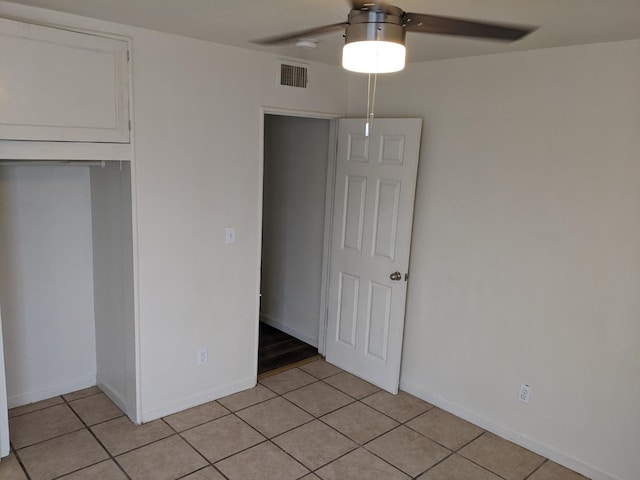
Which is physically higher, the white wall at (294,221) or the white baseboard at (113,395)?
the white wall at (294,221)

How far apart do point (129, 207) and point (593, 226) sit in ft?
8.57

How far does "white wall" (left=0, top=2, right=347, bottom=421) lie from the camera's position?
2.89m

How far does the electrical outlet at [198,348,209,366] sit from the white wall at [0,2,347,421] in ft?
0.11

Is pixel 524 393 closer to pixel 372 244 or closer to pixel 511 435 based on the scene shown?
pixel 511 435

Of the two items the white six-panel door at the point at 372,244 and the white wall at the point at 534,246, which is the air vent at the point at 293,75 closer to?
the white six-panel door at the point at 372,244

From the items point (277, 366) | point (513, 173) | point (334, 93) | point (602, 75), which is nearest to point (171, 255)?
point (277, 366)

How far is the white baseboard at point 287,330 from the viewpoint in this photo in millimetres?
4488

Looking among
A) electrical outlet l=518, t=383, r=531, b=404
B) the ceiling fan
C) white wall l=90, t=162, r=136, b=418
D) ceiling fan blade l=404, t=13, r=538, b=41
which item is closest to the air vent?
white wall l=90, t=162, r=136, b=418

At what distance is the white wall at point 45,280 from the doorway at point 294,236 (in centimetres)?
142

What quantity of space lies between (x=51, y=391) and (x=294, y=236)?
89.0 inches

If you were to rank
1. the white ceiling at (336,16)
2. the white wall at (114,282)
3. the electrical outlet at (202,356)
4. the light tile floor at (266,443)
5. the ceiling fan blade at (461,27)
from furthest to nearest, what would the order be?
1. the electrical outlet at (202,356)
2. the white wall at (114,282)
3. the light tile floor at (266,443)
4. the white ceiling at (336,16)
5. the ceiling fan blade at (461,27)

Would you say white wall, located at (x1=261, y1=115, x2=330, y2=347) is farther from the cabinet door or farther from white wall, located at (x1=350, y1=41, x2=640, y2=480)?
the cabinet door

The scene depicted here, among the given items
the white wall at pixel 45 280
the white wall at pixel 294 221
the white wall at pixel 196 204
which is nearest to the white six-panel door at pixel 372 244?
the white wall at pixel 294 221

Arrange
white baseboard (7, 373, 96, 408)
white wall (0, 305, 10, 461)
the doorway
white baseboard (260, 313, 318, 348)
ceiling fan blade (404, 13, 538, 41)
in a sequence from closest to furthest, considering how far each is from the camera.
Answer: ceiling fan blade (404, 13, 538, 41) < white wall (0, 305, 10, 461) < white baseboard (7, 373, 96, 408) < the doorway < white baseboard (260, 313, 318, 348)
